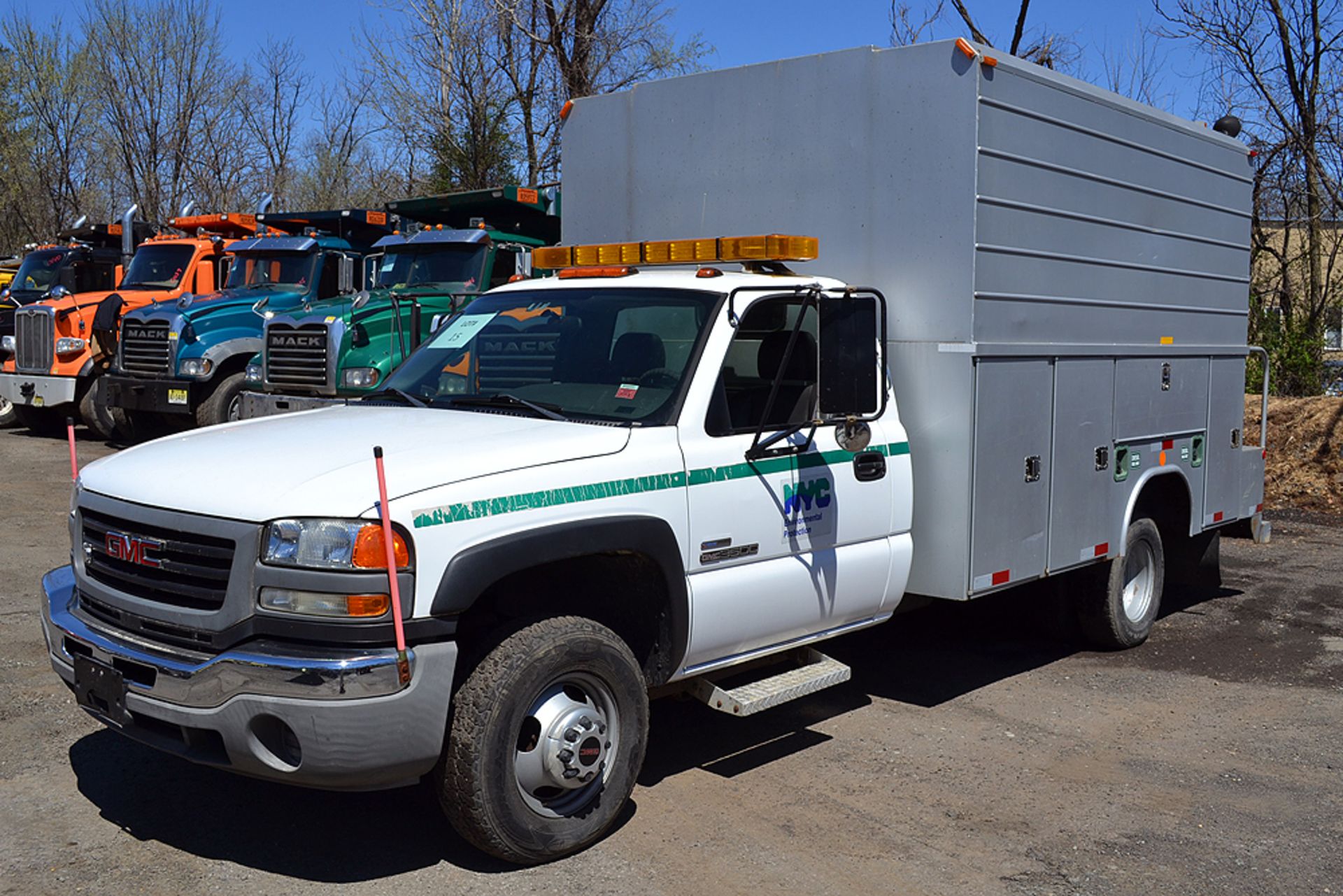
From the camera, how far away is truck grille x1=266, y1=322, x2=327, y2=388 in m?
12.7

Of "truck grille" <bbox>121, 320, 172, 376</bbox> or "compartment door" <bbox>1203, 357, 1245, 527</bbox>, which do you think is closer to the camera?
"compartment door" <bbox>1203, 357, 1245, 527</bbox>

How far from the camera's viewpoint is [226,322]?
14.5 metres

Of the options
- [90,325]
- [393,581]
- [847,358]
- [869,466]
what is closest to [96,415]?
[90,325]

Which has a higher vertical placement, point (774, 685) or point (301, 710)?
point (301, 710)

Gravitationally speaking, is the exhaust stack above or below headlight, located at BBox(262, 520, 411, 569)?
above

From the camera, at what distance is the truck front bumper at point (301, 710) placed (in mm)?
3895

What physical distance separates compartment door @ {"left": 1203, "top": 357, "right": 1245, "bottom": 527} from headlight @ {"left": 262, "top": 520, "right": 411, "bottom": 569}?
607 cm

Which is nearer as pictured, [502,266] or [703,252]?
[703,252]

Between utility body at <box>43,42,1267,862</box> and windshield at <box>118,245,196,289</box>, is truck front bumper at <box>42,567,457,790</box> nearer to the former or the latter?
utility body at <box>43,42,1267,862</box>

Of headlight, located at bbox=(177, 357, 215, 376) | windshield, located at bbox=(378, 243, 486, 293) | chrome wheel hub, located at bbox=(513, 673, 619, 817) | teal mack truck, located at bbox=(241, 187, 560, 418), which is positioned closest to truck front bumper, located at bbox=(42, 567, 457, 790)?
chrome wheel hub, located at bbox=(513, 673, 619, 817)

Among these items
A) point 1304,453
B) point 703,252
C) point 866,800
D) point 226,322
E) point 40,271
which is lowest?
point 866,800

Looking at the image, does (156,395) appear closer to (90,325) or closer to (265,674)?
(90,325)

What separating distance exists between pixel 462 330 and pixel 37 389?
41.3 ft

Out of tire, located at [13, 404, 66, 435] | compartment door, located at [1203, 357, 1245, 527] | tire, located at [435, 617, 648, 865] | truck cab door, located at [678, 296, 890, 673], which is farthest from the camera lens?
tire, located at [13, 404, 66, 435]
